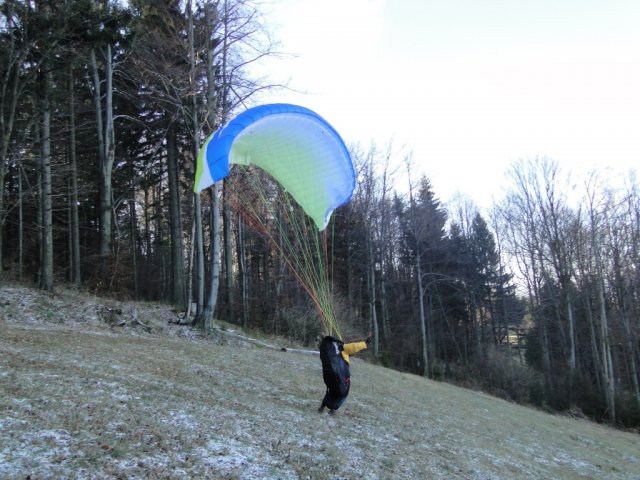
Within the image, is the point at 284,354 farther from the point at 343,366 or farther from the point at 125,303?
the point at 343,366

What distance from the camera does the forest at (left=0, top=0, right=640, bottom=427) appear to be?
12.0 m

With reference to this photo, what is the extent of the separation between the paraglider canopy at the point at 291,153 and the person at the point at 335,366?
2.32 meters

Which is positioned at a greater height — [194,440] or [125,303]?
[125,303]

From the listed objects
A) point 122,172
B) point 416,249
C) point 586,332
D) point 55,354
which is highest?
point 122,172

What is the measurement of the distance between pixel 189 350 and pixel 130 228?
17.3 meters

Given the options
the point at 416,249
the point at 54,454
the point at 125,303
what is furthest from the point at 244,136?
the point at 416,249

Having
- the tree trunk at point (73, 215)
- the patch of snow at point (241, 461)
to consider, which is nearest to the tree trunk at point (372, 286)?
the tree trunk at point (73, 215)

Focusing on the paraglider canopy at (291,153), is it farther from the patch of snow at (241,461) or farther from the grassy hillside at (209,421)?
the patch of snow at (241,461)

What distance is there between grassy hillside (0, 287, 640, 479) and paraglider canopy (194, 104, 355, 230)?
10.1ft

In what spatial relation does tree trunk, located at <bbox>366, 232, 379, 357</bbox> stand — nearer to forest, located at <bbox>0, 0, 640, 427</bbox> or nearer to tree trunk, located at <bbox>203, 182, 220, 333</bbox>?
forest, located at <bbox>0, 0, 640, 427</bbox>

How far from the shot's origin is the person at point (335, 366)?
6.15 m

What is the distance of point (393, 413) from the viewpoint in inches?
316

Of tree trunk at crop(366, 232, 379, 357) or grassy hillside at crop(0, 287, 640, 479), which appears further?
tree trunk at crop(366, 232, 379, 357)

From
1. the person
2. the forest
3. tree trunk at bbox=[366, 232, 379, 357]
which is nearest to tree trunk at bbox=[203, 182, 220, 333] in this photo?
the forest
